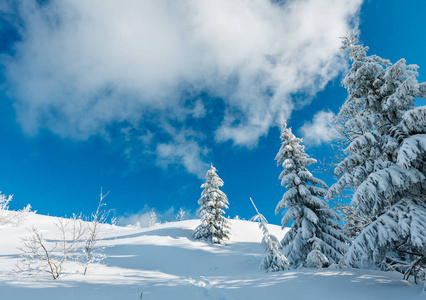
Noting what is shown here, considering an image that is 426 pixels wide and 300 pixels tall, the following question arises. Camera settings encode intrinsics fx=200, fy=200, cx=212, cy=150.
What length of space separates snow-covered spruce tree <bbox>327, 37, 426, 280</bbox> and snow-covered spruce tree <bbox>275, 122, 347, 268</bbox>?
397cm

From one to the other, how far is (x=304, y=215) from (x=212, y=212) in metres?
12.9

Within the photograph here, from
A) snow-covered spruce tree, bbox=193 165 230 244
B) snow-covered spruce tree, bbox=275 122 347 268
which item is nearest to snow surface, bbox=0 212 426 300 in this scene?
snow-covered spruce tree, bbox=275 122 347 268

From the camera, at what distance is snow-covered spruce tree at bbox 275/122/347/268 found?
12125 mm

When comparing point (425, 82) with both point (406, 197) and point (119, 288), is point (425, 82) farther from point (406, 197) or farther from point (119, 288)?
point (119, 288)

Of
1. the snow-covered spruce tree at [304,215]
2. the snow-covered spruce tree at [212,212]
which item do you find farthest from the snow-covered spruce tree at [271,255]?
the snow-covered spruce tree at [212,212]

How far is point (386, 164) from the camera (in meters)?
6.54

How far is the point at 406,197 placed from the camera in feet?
19.6

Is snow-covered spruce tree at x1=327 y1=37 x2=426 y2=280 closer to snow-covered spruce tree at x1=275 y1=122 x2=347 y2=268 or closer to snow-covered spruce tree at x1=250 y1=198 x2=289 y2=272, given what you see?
snow-covered spruce tree at x1=275 y1=122 x2=347 y2=268

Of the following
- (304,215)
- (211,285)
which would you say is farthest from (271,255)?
(211,285)

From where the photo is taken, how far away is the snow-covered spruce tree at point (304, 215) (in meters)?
12.1

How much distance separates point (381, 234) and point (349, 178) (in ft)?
7.95

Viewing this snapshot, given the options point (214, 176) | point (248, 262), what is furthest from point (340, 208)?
point (214, 176)

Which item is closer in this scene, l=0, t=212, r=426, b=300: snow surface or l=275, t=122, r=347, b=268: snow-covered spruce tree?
l=0, t=212, r=426, b=300: snow surface

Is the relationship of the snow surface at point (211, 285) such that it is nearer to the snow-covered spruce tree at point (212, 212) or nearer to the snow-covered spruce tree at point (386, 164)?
the snow-covered spruce tree at point (386, 164)
